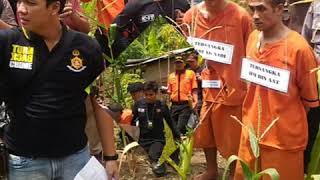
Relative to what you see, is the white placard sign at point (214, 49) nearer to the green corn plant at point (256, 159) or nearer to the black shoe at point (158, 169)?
the green corn plant at point (256, 159)

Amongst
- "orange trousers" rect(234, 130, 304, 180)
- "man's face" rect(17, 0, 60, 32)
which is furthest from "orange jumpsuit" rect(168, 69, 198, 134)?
"man's face" rect(17, 0, 60, 32)

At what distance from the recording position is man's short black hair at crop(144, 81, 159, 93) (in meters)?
3.41

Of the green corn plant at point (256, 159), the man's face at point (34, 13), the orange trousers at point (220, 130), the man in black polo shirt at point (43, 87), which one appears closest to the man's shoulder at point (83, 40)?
the man in black polo shirt at point (43, 87)

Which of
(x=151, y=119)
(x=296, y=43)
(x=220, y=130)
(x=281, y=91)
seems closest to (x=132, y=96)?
(x=151, y=119)

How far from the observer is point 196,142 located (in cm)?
394

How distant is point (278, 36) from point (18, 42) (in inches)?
57.1

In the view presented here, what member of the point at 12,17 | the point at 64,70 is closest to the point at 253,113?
the point at 64,70

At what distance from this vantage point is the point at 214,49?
366 centimetres

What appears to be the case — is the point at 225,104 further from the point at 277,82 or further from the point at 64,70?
the point at 64,70

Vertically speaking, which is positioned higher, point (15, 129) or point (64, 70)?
point (64, 70)

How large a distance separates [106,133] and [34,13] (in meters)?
0.61

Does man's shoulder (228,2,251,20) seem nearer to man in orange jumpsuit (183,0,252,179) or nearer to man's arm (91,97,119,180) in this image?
man in orange jumpsuit (183,0,252,179)

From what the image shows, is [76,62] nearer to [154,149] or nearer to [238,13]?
[238,13]

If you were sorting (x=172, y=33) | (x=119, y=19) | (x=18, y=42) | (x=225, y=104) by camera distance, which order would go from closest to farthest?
(x=18, y=42)
(x=172, y=33)
(x=225, y=104)
(x=119, y=19)
